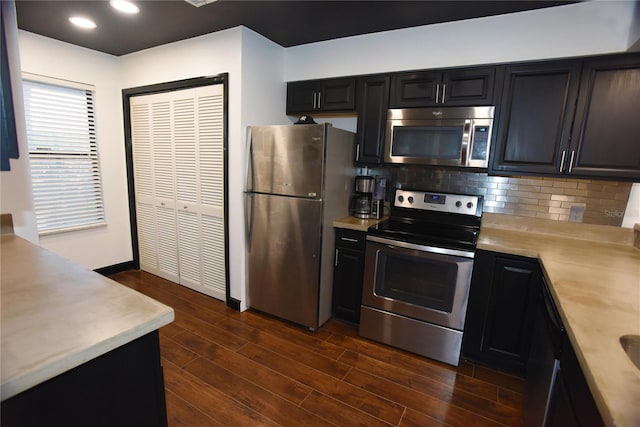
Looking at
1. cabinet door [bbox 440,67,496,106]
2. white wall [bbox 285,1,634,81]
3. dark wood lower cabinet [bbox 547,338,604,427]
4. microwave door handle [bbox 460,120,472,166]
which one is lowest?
dark wood lower cabinet [bbox 547,338,604,427]

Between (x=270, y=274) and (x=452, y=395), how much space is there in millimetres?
1624

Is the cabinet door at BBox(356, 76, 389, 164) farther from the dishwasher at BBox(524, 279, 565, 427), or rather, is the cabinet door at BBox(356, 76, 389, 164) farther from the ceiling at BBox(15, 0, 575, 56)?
the dishwasher at BBox(524, 279, 565, 427)

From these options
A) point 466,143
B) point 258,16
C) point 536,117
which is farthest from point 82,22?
point 536,117

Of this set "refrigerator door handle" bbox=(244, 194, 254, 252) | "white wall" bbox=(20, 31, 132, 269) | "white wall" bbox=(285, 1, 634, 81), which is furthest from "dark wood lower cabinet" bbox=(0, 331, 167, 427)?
"white wall" bbox=(20, 31, 132, 269)

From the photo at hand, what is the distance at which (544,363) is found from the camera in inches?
53.9

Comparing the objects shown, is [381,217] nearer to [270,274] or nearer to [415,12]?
[270,274]

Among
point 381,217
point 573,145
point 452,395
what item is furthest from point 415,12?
point 452,395

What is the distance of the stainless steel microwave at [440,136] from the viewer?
2270 mm

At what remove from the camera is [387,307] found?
240cm

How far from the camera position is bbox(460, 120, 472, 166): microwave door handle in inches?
90.2

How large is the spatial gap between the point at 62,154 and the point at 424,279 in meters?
3.62

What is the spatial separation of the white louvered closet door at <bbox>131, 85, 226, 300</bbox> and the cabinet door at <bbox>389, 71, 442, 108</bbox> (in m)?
1.50

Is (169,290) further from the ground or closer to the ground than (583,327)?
closer to the ground

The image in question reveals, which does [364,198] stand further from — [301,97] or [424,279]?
[301,97]
